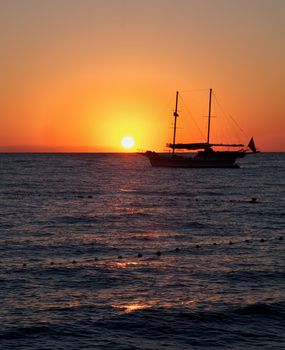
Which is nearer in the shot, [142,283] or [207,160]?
[142,283]

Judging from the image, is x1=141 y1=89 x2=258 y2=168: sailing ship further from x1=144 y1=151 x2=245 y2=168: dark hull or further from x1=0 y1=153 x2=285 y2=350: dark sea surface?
x1=0 y1=153 x2=285 y2=350: dark sea surface

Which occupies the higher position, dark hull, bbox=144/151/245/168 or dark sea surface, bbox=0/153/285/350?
dark hull, bbox=144/151/245/168

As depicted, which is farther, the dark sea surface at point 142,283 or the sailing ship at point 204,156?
the sailing ship at point 204,156

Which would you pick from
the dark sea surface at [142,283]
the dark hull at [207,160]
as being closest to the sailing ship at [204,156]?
the dark hull at [207,160]

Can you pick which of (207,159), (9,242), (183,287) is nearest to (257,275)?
(183,287)

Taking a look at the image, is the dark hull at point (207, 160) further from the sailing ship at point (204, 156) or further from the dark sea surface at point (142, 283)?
the dark sea surface at point (142, 283)

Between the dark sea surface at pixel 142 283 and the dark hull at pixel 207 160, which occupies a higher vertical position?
the dark hull at pixel 207 160

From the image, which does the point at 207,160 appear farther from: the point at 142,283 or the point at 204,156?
the point at 142,283

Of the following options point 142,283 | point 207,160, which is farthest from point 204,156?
point 142,283

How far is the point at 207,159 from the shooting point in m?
162

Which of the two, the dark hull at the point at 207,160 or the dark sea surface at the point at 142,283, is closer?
the dark sea surface at the point at 142,283

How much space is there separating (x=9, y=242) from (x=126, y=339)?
63.3 feet

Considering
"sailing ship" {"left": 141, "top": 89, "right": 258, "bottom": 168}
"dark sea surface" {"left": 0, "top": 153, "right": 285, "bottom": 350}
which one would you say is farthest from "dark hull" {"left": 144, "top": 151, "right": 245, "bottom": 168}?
"dark sea surface" {"left": 0, "top": 153, "right": 285, "bottom": 350}

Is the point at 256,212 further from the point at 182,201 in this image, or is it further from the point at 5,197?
the point at 5,197
